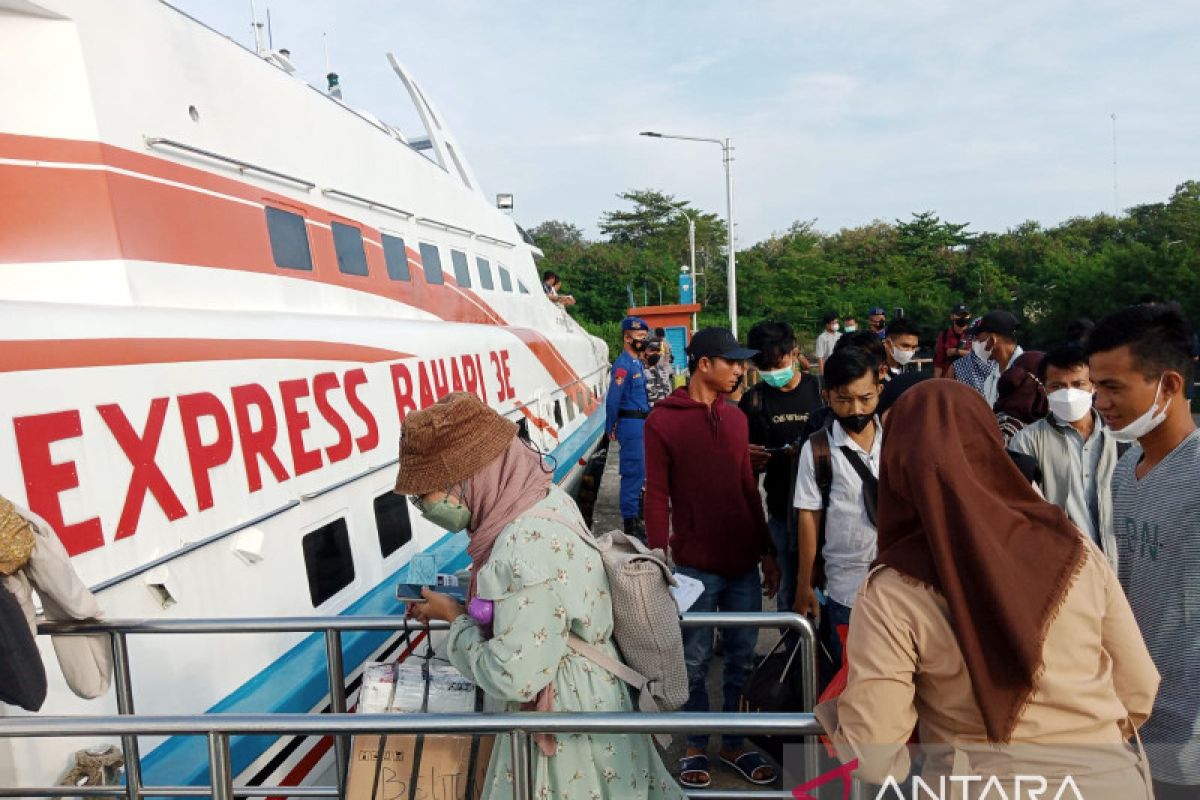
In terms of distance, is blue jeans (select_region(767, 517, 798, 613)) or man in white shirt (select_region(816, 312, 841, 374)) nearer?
blue jeans (select_region(767, 517, 798, 613))

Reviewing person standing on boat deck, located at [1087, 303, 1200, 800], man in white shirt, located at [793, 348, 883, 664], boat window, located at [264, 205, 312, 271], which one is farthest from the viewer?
boat window, located at [264, 205, 312, 271]

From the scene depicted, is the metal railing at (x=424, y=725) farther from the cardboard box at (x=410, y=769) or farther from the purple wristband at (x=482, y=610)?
the cardboard box at (x=410, y=769)

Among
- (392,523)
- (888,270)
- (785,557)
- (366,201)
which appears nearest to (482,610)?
(392,523)

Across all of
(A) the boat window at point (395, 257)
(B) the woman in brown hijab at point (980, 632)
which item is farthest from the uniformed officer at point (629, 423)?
(B) the woman in brown hijab at point (980, 632)

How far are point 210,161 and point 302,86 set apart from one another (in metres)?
1.26

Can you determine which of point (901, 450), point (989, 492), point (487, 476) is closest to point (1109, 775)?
point (989, 492)

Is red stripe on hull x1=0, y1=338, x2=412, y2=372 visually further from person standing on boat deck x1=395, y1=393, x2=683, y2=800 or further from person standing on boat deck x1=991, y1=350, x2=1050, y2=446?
person standing on boat deck x1=991, y1=350, x2=1050, y2=446

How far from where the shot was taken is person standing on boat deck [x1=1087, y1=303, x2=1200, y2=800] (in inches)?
81.6

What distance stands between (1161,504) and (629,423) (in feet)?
16.4

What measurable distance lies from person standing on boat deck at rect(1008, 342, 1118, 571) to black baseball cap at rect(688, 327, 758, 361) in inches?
47.1

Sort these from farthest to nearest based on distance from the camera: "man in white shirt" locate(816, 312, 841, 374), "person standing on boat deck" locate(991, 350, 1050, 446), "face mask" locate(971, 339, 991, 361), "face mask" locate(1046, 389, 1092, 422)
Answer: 1. "man in white shirt" locate(816, 312, 841, 374)
2. "face mask" locate(971, 339, 991, 361)
3. "person standing on boat deck" locate(991, 350, 1050, 446)
4. "face mask" locate(1046, 389, 1092, 422)

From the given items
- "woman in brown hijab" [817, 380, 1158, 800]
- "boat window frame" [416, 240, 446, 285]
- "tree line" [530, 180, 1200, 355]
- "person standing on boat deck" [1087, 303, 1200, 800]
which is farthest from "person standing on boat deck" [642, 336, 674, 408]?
"tree line" [530, 180, 1200, 355]

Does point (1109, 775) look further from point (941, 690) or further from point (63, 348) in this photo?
point (63, 348)

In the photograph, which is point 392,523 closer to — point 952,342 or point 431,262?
point 431,262
